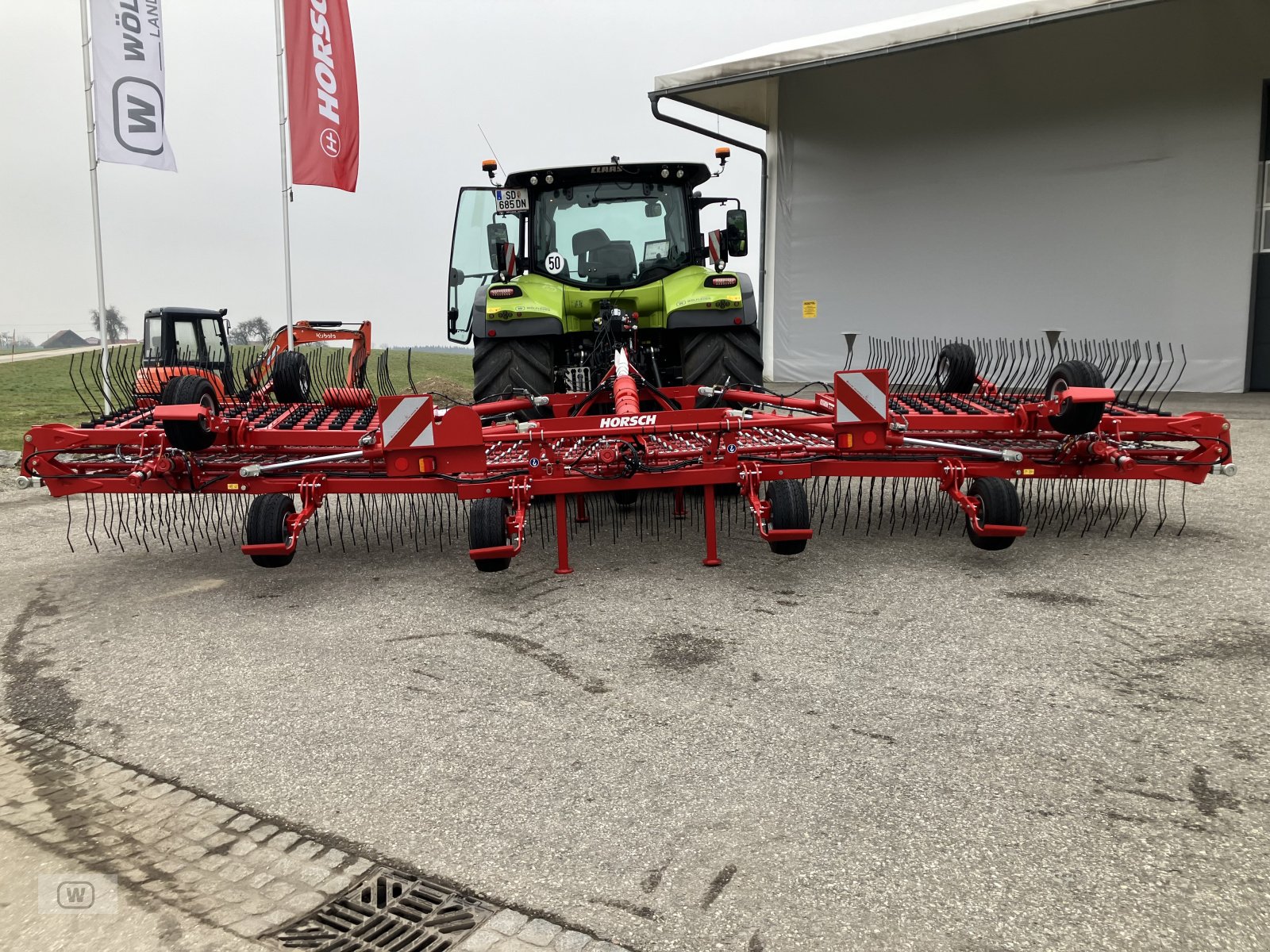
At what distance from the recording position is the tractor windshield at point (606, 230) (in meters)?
5.69

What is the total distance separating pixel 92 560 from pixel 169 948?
346 cm

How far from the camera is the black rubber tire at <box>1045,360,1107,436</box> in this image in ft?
12.5

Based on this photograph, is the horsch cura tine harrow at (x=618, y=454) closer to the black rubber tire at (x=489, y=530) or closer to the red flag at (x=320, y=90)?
the black rubber tire at (x=489, y=530)

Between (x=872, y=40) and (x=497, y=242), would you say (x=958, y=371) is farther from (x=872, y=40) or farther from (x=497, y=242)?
(x=872, y=40)

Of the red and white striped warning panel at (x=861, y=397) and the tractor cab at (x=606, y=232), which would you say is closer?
the red and white striped warning panel at (x=861, y=397)

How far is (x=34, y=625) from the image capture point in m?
3.57

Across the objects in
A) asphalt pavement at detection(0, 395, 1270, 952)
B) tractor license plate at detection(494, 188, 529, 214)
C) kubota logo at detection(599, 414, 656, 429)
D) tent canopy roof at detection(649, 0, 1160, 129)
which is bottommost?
asphalt pavement at detection(0, 395, 1270, 952)

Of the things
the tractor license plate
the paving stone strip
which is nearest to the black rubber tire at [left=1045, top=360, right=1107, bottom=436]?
the paving stone strip

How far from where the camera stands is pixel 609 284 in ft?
18.5

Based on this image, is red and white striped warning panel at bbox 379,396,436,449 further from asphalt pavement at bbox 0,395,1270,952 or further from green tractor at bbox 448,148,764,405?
green tractor at bbox 448,148,764,405

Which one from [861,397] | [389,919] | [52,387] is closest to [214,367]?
[52,387]

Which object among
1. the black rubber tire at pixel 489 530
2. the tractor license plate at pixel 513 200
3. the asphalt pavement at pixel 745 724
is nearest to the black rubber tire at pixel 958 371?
the asphalt pavement at pixel 745 724

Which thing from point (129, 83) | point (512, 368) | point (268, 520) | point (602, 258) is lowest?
point (268, 520)

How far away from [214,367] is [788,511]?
7.21 meters
